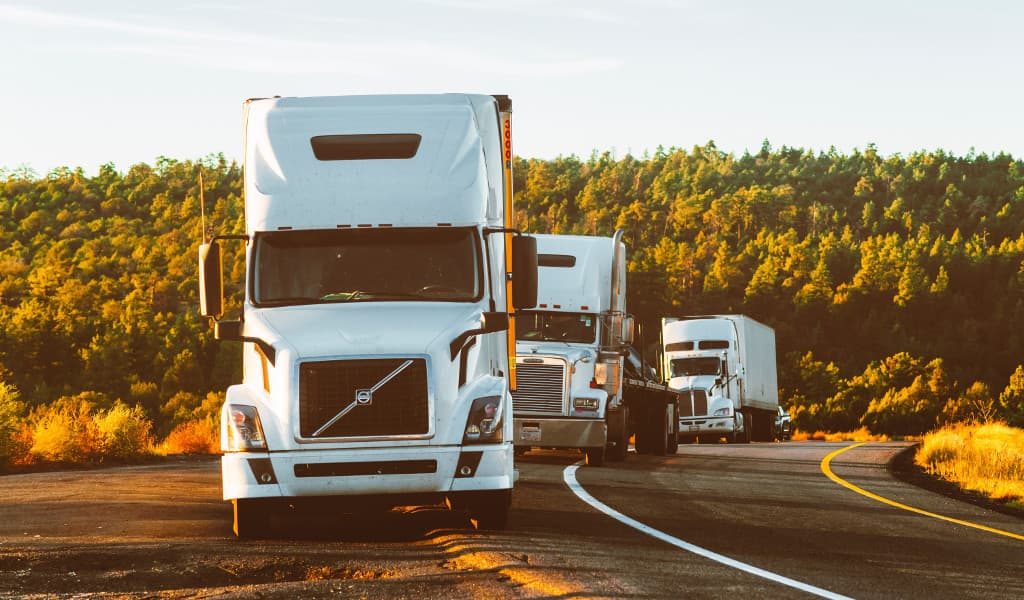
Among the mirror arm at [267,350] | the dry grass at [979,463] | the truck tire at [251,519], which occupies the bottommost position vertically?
the dry grass at [979,463]

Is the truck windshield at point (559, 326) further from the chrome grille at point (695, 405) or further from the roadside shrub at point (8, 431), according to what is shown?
the chrome grille at point (695, 405)

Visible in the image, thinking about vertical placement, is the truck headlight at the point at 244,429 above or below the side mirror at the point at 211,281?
below

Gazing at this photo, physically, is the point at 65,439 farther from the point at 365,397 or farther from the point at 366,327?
the point at 365,397

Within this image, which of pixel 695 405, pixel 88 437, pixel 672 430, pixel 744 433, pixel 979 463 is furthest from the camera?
pixel 744 433

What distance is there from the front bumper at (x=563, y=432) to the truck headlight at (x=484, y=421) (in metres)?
11.3

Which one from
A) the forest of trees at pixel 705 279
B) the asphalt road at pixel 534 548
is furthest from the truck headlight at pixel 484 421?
the forest of trees at pixel 705 279

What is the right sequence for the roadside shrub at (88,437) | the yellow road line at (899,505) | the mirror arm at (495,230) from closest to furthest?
the mirror arm at (495,230) < the yellow road line at (899,505) < the roadside shrub at (88,437)

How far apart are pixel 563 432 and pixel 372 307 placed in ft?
36.9

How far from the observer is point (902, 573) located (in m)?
9.91

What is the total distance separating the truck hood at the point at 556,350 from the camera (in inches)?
910

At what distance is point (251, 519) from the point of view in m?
11.7

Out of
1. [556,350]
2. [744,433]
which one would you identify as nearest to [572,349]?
[556,350]

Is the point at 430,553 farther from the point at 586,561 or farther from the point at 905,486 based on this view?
the point at 905,486

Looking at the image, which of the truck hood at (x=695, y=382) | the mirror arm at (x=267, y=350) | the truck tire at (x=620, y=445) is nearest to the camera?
→ the mirror arm at (x=267, y=350)
